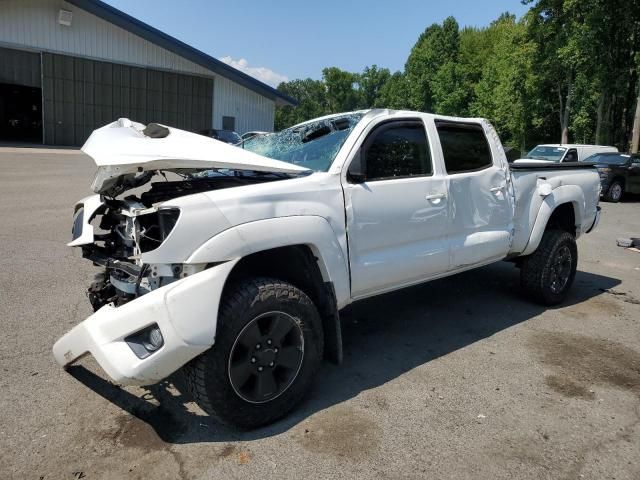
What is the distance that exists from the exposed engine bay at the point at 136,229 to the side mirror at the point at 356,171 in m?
0.45

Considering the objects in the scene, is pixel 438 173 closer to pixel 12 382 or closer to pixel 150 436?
pixel 150 436

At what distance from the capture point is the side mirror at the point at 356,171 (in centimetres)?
359

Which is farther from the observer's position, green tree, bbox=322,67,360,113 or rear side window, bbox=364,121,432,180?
green tree, bbox=322,67,360,113

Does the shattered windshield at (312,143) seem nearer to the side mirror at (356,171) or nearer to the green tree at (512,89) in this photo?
the side mirror at (356,171)

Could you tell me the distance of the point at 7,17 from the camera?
25844 mm

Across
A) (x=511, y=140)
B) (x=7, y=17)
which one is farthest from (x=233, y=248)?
(x=511, y=140)

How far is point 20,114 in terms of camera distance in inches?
1400

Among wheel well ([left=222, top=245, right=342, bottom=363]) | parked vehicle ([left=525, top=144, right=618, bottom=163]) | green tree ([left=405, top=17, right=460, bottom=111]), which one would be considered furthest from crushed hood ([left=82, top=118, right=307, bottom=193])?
green tree ([left=405, top=17, right=460, bottom=111])

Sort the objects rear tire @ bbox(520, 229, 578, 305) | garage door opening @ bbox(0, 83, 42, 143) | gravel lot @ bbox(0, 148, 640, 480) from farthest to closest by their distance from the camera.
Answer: garage door opening @ bbox(0, 83, 42, 143) < rear tire @ bbox(520, 229, 578, 305) < gravel lot @ bbox(0, 148, 640, 480)

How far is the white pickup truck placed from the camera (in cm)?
280

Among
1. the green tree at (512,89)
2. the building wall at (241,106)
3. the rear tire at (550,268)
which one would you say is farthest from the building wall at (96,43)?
the rear tire at (550,268)

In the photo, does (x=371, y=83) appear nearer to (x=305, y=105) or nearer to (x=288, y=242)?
(x=305, y=105)

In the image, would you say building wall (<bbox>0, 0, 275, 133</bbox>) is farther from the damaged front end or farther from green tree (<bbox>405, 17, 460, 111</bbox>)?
green tree (<bbox>405, 17, 460, 111</bbox>)

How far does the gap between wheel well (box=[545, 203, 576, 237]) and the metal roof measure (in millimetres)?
27681
